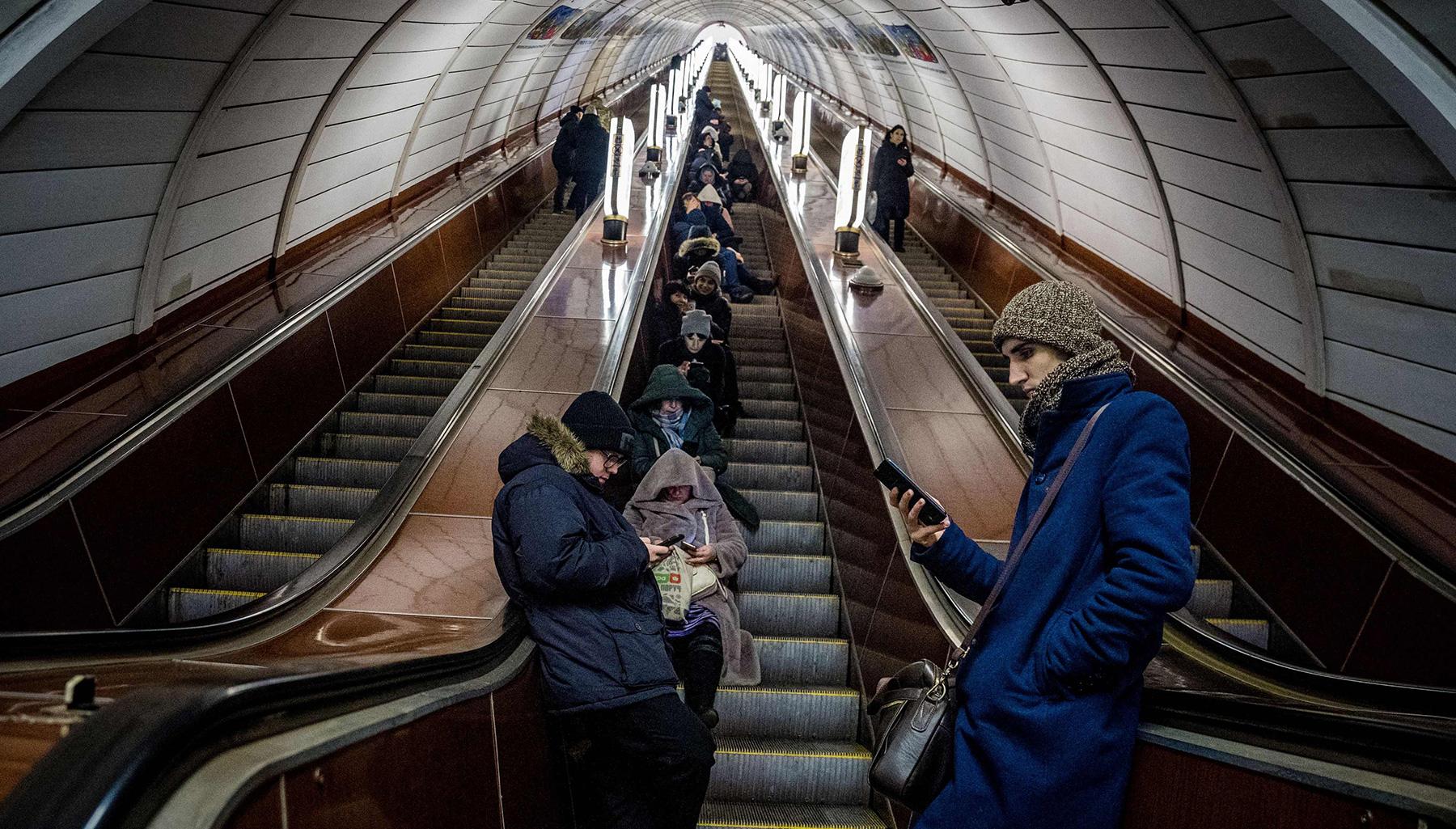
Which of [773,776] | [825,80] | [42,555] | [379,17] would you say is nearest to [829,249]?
[379,17]

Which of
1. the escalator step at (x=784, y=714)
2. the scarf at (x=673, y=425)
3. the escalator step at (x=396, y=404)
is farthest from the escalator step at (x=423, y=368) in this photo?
the escalator step at (x=784, y=714)

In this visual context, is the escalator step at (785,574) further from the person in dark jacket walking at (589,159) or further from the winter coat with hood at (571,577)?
the person in dark jacket walking at (589,159)

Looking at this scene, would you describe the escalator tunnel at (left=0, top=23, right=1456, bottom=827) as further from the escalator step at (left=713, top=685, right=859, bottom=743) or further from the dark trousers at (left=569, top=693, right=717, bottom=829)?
the dark trousers at (left=569, top=693, right=717, bottom=829)

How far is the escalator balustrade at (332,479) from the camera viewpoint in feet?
14.7

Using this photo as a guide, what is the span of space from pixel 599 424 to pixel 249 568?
2.73 metres

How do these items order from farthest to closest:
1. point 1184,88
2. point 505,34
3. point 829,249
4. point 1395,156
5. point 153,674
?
1. point 505,34
2. point 829,249
3. point 1184,88
4. point 1395,156
5. point 153,674

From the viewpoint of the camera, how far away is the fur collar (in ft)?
8.82

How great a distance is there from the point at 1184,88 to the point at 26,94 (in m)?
7.00

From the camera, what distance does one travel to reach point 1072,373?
1.81 metres

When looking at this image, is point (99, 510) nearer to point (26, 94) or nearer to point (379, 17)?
point (26, 94)

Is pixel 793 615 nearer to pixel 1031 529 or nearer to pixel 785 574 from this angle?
pixel 785 574

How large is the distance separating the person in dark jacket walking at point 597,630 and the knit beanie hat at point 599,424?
68 millimetres

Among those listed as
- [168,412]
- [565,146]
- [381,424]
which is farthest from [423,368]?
[565,146]

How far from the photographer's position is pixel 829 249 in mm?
10172
